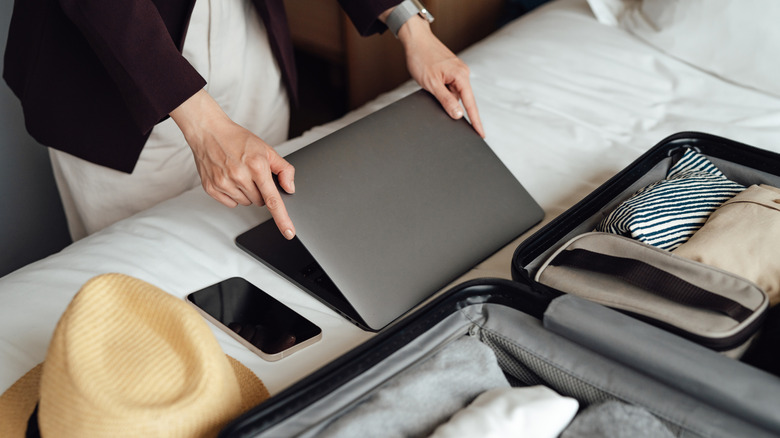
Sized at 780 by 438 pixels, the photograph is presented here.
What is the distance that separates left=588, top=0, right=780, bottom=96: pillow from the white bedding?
0.9 inches

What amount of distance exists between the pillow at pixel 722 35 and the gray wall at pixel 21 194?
4.87 ft

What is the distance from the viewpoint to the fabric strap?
24.0 inches

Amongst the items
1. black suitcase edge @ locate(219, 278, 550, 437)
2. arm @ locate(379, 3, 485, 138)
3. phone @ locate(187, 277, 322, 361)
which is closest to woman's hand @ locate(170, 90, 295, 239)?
phone @ locate(187, 277, 322, 361)

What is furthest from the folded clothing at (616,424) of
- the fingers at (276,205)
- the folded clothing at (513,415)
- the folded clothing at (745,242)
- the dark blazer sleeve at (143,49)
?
the dark blazer sleeve at (143,49)

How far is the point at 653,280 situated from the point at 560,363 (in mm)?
143

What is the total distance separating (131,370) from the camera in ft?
1.72

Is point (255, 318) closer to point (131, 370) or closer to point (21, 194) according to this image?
point (131, 370)

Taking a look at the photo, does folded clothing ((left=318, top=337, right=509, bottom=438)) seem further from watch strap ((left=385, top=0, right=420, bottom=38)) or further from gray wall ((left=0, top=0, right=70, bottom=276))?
gray wall ((left=0, top=0, right=70, bottom=276))

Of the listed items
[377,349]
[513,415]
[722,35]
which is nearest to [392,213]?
[377,349]

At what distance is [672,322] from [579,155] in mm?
544

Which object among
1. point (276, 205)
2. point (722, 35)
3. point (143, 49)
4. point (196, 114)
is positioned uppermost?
point (143, 49)

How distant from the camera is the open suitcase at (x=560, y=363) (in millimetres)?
528

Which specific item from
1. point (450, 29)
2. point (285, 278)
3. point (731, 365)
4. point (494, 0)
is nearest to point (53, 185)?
point (285, 278)

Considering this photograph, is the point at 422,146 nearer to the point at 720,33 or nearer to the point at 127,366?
the point at 127,366
